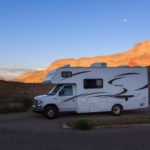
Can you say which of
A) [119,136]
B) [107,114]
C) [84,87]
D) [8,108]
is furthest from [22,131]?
[8,108]

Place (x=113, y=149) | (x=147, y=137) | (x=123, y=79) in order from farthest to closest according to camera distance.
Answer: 1. (x=123, y=79)
2. (x=147, y=137)
3. (x=113, y=149)

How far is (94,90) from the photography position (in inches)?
867

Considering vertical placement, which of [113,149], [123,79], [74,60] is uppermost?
[74,60]

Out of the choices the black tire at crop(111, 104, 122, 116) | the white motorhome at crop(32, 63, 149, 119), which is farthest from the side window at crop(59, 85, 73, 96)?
the black tire at crop(111, 104, 122, 116)

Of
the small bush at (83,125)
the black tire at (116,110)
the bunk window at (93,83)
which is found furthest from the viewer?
the black tire at (116,110)

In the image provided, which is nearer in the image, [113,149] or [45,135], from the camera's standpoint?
[113,149]

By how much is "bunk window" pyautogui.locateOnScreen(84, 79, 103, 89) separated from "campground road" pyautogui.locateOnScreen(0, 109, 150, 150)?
437cm

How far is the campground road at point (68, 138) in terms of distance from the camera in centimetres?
1234

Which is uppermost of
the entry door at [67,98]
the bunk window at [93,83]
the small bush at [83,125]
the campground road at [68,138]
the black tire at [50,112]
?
the bunk window at [93,83]

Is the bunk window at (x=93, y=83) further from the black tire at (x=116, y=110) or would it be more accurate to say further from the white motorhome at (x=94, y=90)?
the black tire at (x=116, y=110)

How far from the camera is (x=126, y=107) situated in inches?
895

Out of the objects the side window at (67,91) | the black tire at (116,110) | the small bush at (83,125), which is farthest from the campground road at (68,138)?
the black tire at (116,110)

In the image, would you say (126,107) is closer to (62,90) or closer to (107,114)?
(107,114)

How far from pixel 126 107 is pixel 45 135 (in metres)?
8.90
